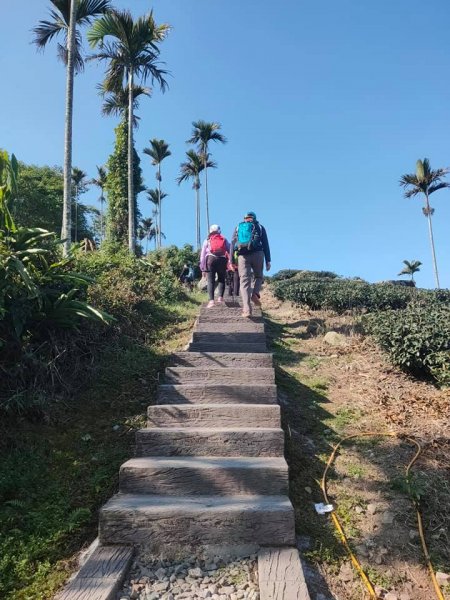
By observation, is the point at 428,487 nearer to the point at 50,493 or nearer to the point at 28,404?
the point at 50,493

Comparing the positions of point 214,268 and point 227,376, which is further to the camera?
point 214,268

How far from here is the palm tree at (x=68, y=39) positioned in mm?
Answer: 9086

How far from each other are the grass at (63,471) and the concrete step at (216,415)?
0.29 m

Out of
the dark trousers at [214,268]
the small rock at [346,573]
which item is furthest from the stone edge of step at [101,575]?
the dark trousers at [214,268]

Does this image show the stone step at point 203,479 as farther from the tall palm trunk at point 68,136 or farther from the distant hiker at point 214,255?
the tall palm trunk at point 68,136

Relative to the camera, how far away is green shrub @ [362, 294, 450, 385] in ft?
15.8

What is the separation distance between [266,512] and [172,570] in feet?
2.20

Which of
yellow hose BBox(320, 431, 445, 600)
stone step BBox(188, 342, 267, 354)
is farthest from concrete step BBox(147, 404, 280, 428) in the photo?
stone step BBox(188, 342, 267, 354)

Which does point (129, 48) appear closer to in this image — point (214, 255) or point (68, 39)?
point (68, 39)

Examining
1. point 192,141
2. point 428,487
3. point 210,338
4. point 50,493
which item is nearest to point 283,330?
point 210,338

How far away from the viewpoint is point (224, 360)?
4.92m

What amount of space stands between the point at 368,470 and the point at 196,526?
1.55 metres

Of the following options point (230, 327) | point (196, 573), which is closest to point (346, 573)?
point (196, 573)

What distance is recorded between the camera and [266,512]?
269 centimetres
